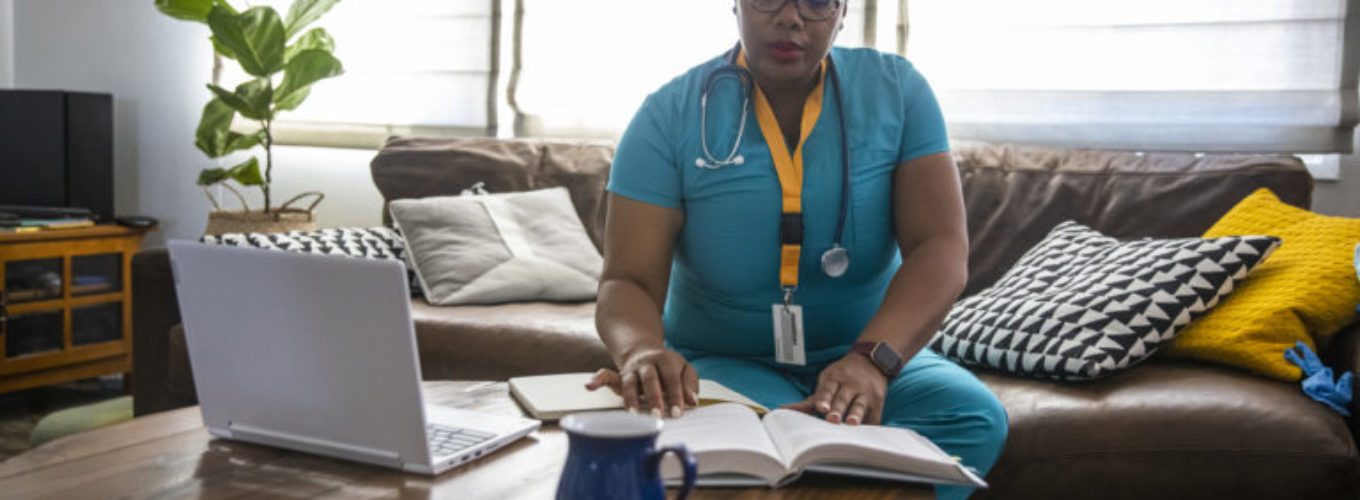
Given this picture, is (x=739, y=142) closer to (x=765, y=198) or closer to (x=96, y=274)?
(x=765, y=198)

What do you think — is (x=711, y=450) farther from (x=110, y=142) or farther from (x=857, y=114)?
(x=110, y=142)

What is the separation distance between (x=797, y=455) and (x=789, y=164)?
64cm

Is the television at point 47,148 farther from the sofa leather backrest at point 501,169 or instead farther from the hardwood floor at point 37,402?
the sofa leather backrest at point 501,169

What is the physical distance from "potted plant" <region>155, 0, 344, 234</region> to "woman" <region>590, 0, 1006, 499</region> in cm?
204

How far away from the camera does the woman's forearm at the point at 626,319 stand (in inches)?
58.1

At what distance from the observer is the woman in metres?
1.53

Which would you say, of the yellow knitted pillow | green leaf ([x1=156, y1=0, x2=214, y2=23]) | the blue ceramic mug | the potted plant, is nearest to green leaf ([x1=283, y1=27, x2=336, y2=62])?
the potted plant

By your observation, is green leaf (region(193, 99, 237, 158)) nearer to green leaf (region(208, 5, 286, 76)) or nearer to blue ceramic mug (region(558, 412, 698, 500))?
green leaf (region(208, 5, 286, 76))

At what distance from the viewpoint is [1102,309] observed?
78.5 inches

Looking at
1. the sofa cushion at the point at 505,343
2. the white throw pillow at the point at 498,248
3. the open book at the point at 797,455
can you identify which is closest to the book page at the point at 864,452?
the open book at the point at 797,455

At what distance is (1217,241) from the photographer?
6.64 feet

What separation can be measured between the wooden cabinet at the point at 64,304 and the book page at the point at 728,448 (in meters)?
3.19


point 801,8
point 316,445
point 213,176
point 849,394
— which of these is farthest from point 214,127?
point 849,394

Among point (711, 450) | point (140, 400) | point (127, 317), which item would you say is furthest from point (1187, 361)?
point (127, 317)
